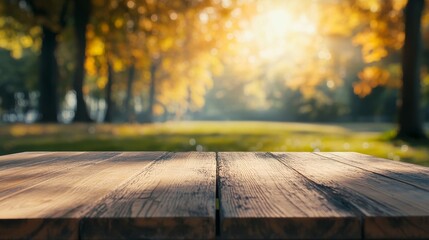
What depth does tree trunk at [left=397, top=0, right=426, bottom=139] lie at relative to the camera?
42.7ft

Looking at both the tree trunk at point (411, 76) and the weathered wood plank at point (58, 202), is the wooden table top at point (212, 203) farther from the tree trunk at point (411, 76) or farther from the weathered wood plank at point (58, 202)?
the tree trunk at point (411, 76)

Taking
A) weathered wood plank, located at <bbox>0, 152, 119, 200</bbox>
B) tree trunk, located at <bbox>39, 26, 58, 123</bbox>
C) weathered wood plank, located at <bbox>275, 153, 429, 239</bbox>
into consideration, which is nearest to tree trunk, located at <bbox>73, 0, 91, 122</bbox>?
tree trunk, located at <bbox>39, 26, 58, 123</bbox>

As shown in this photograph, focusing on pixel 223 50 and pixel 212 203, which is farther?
pixel 223 50

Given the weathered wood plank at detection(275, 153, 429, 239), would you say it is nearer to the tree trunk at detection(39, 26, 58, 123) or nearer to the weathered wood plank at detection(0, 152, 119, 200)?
the weathered wood plank at detection(0, 152, 119, 200)

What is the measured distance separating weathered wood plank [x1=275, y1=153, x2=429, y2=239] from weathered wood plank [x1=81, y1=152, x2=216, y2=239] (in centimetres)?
43

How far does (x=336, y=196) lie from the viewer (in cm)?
152

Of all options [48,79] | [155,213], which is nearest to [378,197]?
[155,213]

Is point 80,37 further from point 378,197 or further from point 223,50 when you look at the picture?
point 378,197

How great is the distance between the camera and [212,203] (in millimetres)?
1368

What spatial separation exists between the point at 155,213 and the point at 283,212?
0.34 m

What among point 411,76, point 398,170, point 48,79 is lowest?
point 398,170

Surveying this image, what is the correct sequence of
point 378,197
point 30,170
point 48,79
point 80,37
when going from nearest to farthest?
point 378,197 < point 30,170 < point 80,37 < point 48,79

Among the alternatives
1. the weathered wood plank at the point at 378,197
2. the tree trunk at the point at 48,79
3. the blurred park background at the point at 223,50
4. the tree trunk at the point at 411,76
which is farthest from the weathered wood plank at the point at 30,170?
the tree trunk at the point at 48,79

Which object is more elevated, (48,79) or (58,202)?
(48,79)
